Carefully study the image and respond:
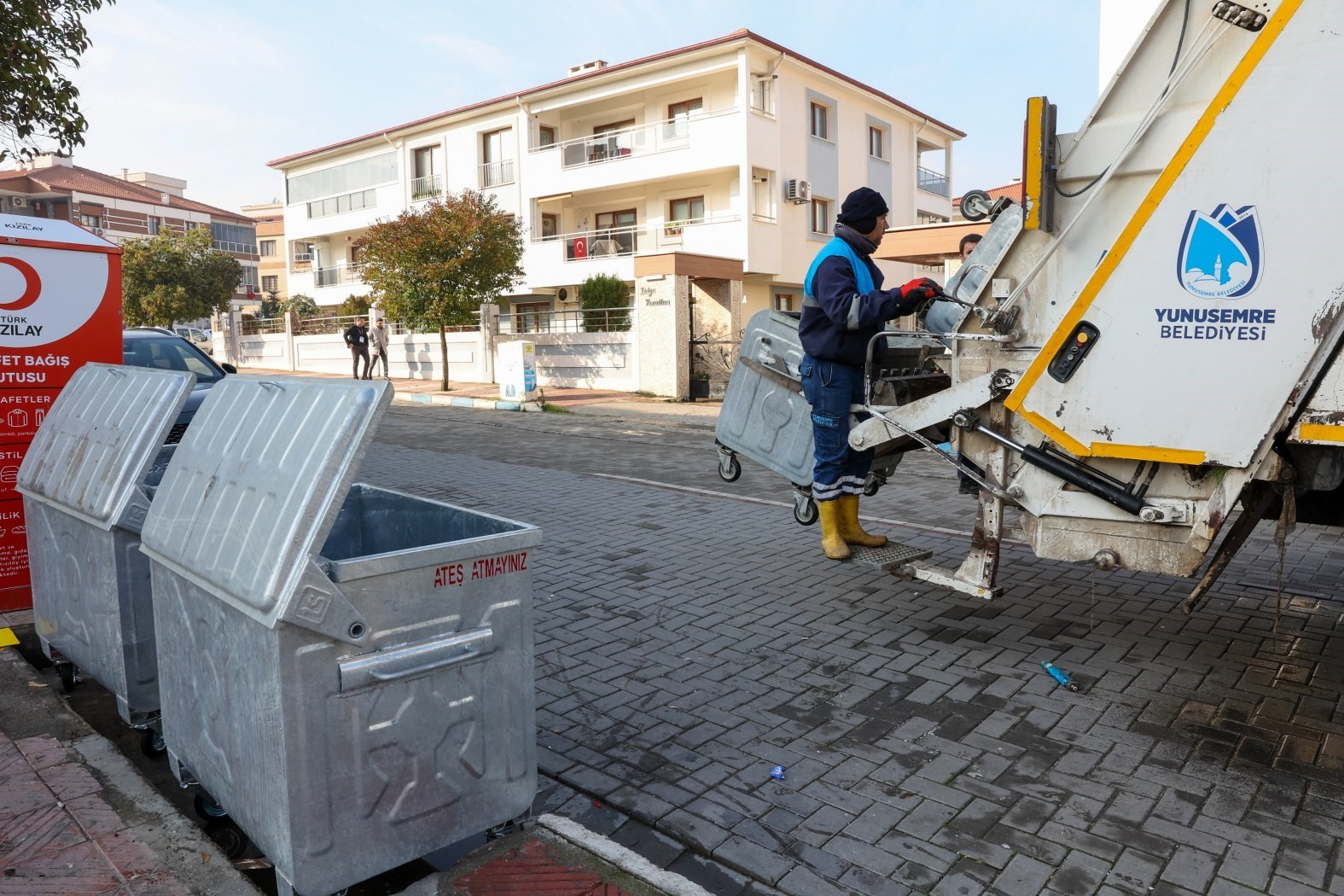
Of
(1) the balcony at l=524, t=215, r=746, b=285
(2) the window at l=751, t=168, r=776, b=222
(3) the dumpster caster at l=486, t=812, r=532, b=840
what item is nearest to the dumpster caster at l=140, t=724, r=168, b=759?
(3) the dumpster caster at l=486, t=812, r=532, b=840

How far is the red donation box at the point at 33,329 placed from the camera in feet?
17.5

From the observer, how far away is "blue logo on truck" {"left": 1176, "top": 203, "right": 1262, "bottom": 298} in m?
3.32

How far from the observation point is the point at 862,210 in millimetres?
5312

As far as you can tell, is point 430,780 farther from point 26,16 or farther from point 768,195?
point 768,195

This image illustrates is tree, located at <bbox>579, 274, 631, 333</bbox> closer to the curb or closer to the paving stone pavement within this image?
the paving stone pavement


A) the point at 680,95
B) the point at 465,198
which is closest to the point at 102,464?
the point at 465,198

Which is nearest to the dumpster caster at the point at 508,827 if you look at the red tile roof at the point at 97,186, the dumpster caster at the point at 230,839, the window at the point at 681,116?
the dumpster caster at the point at 230,839

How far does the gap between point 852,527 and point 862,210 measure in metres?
1.83

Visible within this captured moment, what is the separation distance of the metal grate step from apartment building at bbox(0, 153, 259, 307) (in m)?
51.9

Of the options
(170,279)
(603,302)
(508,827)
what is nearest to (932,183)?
(603,302)

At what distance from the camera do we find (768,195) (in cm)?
2720

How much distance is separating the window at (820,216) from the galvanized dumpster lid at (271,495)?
2745cm

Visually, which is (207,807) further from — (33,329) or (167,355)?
(167,355)

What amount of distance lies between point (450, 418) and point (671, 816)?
15269mm
